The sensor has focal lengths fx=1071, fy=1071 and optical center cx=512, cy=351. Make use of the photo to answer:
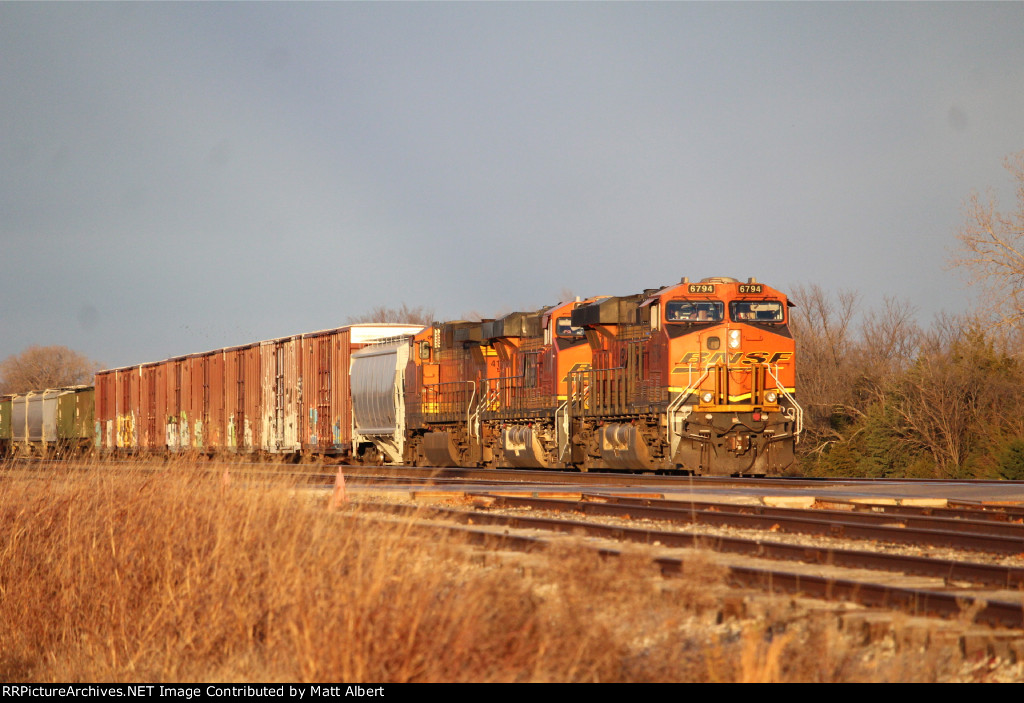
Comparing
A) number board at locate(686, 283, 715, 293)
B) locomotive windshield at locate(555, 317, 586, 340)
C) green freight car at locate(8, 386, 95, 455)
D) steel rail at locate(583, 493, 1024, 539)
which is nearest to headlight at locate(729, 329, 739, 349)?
number board at locate(686, 283, 715, 293)

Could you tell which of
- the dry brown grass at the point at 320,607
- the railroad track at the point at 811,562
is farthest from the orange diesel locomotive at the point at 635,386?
the dry brown grass at the point at 320,607

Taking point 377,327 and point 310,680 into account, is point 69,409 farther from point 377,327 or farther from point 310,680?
point 310,680

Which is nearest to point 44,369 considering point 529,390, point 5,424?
point 5,424

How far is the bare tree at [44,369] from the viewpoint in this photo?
12525 centimetres

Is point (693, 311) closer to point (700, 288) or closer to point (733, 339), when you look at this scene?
point (700, 288)

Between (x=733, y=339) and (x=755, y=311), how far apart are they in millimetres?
823

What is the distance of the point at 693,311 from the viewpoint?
2031 centimetres

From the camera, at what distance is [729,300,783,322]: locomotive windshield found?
67.6 ft

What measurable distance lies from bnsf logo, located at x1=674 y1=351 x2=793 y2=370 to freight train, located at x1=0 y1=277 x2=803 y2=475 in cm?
3

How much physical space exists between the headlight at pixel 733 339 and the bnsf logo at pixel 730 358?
A: 0.49ft

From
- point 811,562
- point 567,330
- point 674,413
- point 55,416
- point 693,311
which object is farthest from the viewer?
point 55,416

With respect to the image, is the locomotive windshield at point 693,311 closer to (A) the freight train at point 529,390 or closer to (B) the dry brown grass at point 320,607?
(A) the freight train at point 529,390

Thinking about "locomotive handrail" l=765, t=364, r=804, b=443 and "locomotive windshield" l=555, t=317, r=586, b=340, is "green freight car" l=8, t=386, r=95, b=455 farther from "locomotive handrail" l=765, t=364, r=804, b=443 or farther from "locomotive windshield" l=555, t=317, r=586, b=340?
"locomotive handrail" l=765, t=364, r=804, b=443

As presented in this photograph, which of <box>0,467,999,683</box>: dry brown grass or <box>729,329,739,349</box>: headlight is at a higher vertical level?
<box>729,329,739,349</box>: headlight
